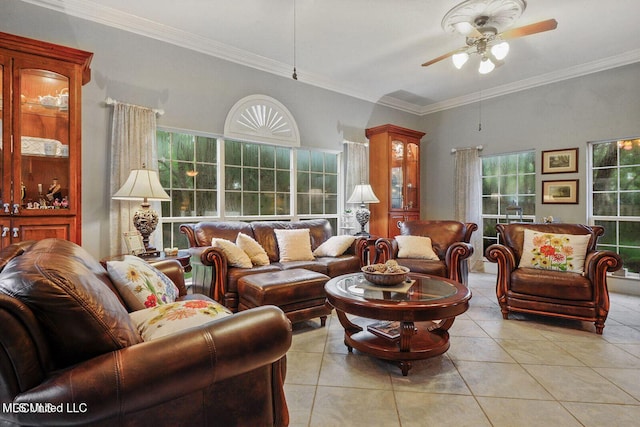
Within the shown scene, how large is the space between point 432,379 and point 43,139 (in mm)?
3442

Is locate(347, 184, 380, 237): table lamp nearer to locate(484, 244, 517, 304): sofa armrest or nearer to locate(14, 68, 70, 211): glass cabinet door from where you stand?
locate(484, 244, 517, 304): sofa armrest

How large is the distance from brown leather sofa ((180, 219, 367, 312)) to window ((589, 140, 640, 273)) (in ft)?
11.1

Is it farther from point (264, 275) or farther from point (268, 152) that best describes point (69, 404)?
point (268, 152)

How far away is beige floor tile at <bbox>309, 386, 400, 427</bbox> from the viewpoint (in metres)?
1.71

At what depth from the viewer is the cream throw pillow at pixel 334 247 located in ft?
12.8

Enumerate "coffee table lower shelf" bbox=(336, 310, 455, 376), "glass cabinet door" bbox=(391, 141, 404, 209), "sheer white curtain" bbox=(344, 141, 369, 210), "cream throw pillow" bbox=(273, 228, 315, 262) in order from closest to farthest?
1. "coffee table lower shelf" bbox=(336, 310, 455, 376)
2. "cream throw pillow" bbox=(273, 228, 315, 262)
3. "sheer white curtain" bbox=(344, 141, 369, 210)
4. "glass cabinet door" bbox=(391, 141, 404, 209)

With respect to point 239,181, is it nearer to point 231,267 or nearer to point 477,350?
point 231,267

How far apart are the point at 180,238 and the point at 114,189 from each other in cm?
94

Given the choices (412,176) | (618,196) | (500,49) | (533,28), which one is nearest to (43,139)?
(500,49)

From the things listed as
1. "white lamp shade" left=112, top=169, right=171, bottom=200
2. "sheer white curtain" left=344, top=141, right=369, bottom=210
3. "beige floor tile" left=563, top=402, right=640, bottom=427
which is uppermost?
"sheer white curtain" left=344, top=141, right=369, bottom=210

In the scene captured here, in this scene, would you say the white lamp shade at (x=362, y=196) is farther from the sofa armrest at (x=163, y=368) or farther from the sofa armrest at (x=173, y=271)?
the sofa armrest at (x=163, y=368)

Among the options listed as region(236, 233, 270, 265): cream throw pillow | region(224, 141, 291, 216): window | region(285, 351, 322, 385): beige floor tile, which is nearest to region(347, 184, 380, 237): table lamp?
region(224, 141, 291, 216): window

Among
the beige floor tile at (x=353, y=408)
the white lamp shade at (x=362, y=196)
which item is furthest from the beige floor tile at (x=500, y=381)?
the white lamp shade at (x=362, y=196)

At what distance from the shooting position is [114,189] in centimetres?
332
